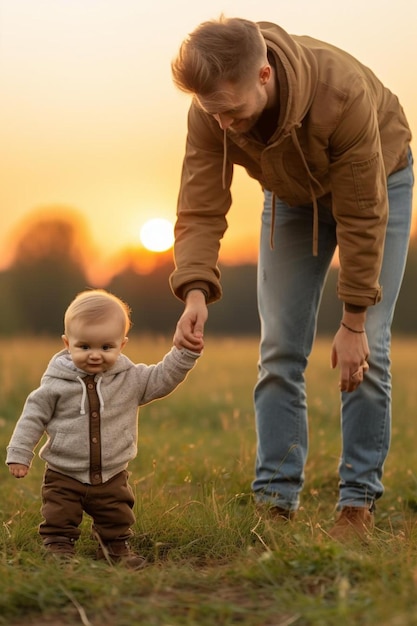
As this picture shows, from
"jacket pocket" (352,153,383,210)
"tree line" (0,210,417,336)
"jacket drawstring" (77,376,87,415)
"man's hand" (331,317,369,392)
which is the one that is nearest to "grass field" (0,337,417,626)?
"jacket drawstring" (77,376,87,415)

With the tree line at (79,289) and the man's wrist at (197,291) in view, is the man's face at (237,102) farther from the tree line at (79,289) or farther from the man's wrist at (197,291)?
the tree line at (79,289)

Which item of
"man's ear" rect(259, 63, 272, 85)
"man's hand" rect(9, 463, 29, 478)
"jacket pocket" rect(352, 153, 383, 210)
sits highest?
"man's ear" rect(259, 63, 272, 85)

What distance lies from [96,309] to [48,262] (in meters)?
46.0

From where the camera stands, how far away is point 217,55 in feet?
10.5

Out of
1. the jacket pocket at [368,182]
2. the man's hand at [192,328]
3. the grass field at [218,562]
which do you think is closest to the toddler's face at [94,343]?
the man's hand at [192,328]

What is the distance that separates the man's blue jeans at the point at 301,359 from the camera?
4000mm

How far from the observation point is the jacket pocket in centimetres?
356

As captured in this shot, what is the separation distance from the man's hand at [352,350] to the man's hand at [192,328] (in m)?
0.58

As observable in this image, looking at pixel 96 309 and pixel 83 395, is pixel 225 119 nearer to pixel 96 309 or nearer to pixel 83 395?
pixel 96 309

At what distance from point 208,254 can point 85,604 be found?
5.31ft

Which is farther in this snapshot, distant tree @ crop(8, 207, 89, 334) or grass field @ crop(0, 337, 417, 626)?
distant tree @ crop(8, 207, 89, 334)

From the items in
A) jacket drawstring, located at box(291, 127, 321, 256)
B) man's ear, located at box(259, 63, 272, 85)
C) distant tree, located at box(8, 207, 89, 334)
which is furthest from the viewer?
distant tree, located at box(8, 207, 89, 334)

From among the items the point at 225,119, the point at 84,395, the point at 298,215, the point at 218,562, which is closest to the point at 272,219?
the point at 298,215

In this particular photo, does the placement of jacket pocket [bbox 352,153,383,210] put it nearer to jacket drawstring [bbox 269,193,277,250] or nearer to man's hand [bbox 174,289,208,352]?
jacket drawstring [bbox 269,193,277,250]
